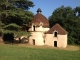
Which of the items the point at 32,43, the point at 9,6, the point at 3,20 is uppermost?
the point at 9,6

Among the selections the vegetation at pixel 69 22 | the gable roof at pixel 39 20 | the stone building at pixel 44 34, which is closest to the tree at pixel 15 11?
the gable roof at pixel 39 20

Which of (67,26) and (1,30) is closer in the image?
(1,30)

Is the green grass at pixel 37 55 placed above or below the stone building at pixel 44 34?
below

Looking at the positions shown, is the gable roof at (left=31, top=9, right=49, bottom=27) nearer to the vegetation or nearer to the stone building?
the stone building

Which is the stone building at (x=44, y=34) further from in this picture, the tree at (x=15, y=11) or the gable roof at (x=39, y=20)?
the tree at (x=15, y=11)

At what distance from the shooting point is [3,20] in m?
39.8

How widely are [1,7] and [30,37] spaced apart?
33.6 ft

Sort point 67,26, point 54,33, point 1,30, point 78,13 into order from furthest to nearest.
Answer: point 78,13, point 67,26, point 54,33, point 1,30

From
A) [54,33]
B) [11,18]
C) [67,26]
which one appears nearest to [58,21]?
[67,26]

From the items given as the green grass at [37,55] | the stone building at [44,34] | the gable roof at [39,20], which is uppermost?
the gable roof at [39,20]

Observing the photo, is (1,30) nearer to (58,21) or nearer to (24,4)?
(24,4)

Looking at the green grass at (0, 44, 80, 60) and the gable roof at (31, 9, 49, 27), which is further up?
the gable roof at (31, 9, 49, 27)

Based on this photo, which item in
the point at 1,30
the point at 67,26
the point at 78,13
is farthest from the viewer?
the point at 78,13

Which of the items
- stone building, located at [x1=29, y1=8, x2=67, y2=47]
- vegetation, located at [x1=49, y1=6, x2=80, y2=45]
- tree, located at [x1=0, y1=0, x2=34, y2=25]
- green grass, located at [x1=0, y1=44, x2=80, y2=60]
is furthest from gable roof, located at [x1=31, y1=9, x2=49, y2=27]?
green grass, located at [x1=0, y1=44, x2=80, y2=60]
